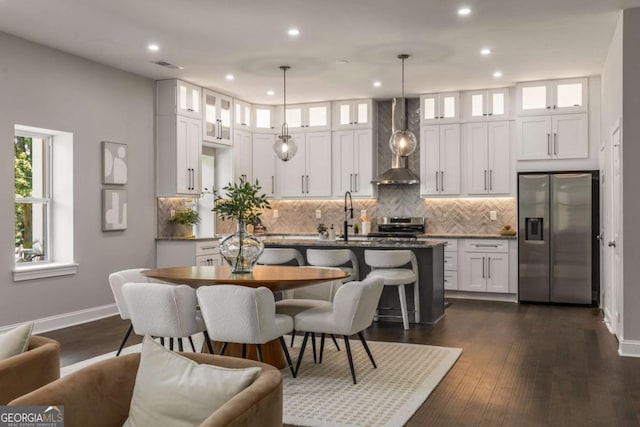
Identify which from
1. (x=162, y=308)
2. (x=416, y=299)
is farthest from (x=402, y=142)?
(x=162, y=308)

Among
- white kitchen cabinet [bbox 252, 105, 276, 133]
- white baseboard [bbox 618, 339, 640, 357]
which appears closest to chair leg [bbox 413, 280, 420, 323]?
white baseboard [bbox 618, 339, 640, 357]

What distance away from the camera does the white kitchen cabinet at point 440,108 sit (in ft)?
28.8

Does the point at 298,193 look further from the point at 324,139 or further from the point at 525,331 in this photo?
the point at 525,331

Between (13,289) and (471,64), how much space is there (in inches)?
222

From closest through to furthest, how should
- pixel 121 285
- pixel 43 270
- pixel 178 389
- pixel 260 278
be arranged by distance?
pixel 178 389 < pixel 260 278 < pixel 121 285 < pixel 43 270

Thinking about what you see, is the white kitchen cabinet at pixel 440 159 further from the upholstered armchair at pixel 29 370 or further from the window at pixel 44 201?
the upholstered armchair at pixel 29 370

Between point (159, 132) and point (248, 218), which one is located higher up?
point (159, 132)

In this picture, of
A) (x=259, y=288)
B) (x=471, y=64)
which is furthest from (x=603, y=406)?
(x=471, y=64)

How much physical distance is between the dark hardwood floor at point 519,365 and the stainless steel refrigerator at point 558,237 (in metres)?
0.41

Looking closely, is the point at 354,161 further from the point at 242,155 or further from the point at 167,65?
the point at 167,65

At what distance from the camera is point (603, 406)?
3.73 m

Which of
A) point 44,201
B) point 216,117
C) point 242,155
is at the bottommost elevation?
point 44,201

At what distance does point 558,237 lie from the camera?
7.84m

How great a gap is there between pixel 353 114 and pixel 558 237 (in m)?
3.56
